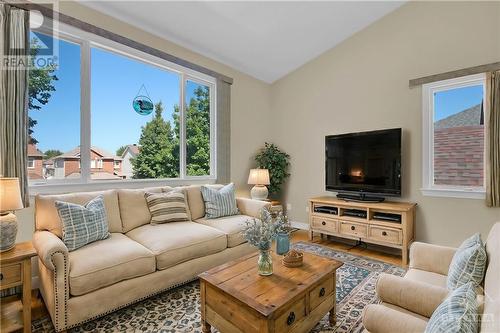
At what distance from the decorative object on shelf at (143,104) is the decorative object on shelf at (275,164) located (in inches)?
83.6

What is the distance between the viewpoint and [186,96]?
160 inches

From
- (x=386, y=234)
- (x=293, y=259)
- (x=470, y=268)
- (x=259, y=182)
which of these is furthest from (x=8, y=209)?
(x=386, y=234)

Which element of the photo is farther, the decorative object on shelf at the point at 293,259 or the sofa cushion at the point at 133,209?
the sofa cushion at the point at 133,209

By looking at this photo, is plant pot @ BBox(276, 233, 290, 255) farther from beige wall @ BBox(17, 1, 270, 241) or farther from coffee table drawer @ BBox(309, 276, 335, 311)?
beige wall @ BBox(17, 1, 270, 241)

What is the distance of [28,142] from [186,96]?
2.11m

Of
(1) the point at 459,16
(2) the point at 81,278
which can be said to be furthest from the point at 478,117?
(2) the point at 81,278

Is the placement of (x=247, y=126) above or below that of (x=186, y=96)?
below

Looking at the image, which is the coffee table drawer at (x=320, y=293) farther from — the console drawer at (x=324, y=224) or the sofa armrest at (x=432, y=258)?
the console drawer at (x=324, y=224)

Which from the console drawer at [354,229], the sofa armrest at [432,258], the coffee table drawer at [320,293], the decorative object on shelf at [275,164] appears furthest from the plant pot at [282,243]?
the decorative object on shelf at [275,164]

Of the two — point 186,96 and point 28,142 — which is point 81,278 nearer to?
point 28,142

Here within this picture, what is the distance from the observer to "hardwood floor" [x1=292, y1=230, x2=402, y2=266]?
337 centimetres

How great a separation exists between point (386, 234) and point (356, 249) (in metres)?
0.58

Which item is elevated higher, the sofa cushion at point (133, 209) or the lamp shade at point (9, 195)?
the lamp shade at point (9, 195)

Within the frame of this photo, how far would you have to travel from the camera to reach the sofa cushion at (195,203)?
3.32 m
